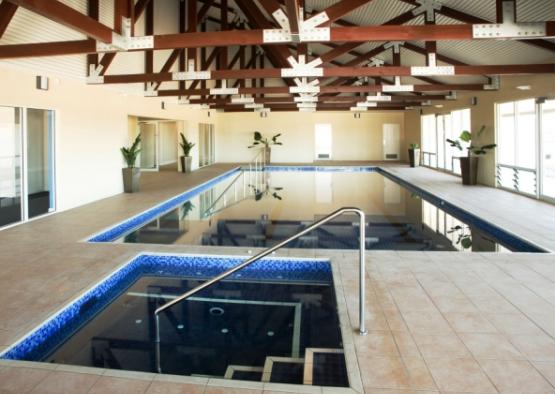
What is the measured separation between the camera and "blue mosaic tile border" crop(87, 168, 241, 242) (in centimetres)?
600

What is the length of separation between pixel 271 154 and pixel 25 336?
17641 mm

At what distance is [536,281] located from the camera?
3.80 meters

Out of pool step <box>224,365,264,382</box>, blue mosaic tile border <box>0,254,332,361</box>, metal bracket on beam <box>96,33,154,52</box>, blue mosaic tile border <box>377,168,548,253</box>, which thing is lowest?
pool step <box>224,365,264,382</box>

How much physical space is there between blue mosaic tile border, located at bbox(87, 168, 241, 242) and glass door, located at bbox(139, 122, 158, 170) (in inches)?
178

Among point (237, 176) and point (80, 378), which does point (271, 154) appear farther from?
point (80, 378)

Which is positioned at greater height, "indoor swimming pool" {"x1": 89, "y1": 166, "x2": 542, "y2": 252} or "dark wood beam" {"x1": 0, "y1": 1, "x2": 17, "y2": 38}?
"dark wood beam" {"x1": 0, "y1": 1, "x2": 17, "y2": 38}

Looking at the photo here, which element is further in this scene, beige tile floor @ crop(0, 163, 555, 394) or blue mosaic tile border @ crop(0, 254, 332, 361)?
blue mosaic tile border @ crop(0, 254, 332, 361)

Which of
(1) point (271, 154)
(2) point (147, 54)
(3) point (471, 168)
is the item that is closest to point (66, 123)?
(2) point (147, 54)

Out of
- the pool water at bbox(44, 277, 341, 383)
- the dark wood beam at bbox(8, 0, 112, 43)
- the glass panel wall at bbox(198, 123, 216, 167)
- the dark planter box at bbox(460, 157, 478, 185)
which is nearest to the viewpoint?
the pool water at bbox(44, 277, 341, 383)

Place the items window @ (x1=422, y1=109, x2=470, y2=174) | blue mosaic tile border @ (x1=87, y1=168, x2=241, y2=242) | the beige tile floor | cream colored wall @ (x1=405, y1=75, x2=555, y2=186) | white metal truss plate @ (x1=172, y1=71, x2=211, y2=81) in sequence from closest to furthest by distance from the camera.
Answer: the beige tile floor < blue mosaic tile border @ (x1=87, y1=168, x2=241, y2=242) < white metal truss plate @ (x1=172, y1=71, x2=211, y2=81) < cream colored wall @ (x1=405, y1=75, x2=555, y2=186) < window @ (x1=422, y1=109, x2=470, y2=174)

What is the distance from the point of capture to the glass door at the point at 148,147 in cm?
1527

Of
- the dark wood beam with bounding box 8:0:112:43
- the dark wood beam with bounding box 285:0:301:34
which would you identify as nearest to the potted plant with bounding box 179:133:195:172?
the dark wood beam with bounding box 8:0:112:43

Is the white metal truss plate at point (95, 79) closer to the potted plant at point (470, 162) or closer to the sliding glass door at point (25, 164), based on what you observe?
the sliding glass door at point (25, 164)

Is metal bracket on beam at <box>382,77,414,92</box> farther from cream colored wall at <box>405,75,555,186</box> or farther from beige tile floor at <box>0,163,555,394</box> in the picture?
beige tile floor at <box>0,163,555,394</box>
